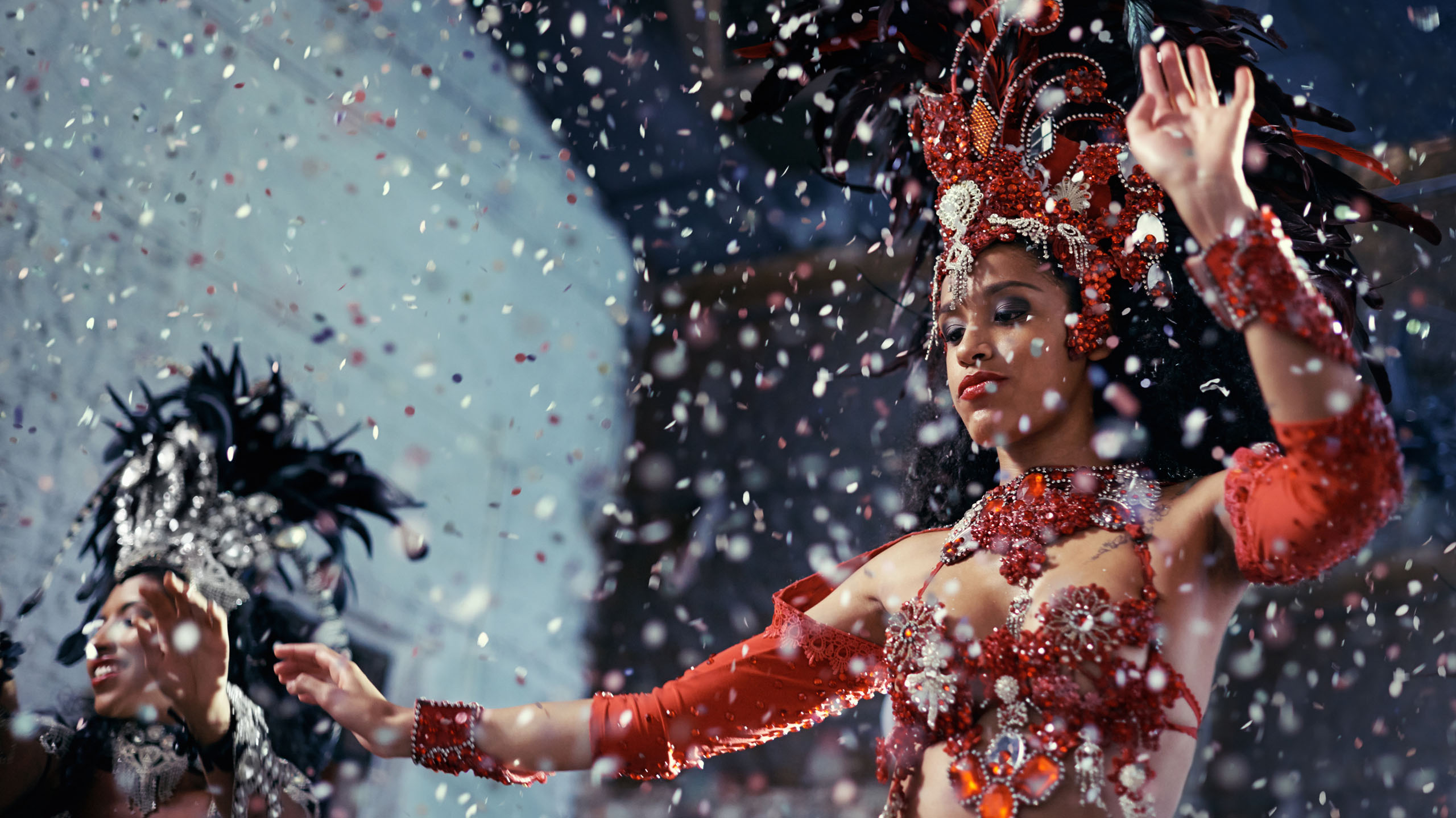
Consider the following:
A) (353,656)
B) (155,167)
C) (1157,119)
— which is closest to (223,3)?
(155,167)

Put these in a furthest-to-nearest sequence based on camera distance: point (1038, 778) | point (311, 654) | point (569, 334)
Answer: point (569, 334) < point (311, 654) < point (1038, 778)

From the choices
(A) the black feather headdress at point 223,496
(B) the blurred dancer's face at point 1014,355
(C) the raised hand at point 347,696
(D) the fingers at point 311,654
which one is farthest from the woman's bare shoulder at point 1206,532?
(A) the black feather headdress at point 223,496

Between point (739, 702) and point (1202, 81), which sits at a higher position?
point (1202, 81)

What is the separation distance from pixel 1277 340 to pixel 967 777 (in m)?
0.69

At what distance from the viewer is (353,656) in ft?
11.4

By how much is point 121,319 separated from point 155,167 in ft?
1.46

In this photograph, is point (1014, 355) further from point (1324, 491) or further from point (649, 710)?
point (649, 710)

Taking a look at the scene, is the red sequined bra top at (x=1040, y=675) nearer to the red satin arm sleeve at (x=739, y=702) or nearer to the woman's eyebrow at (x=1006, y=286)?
the red satin arm sleeve at (x=739, y=702)

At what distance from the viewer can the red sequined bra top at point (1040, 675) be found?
1535 millimetres

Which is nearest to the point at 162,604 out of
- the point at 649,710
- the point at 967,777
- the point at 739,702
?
the point at 649,710

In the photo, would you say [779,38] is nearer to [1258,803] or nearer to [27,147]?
[27,147]

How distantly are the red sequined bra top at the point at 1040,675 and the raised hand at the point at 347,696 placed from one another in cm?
72

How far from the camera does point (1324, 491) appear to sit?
132cm

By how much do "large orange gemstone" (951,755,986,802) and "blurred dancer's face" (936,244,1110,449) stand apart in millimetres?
464
